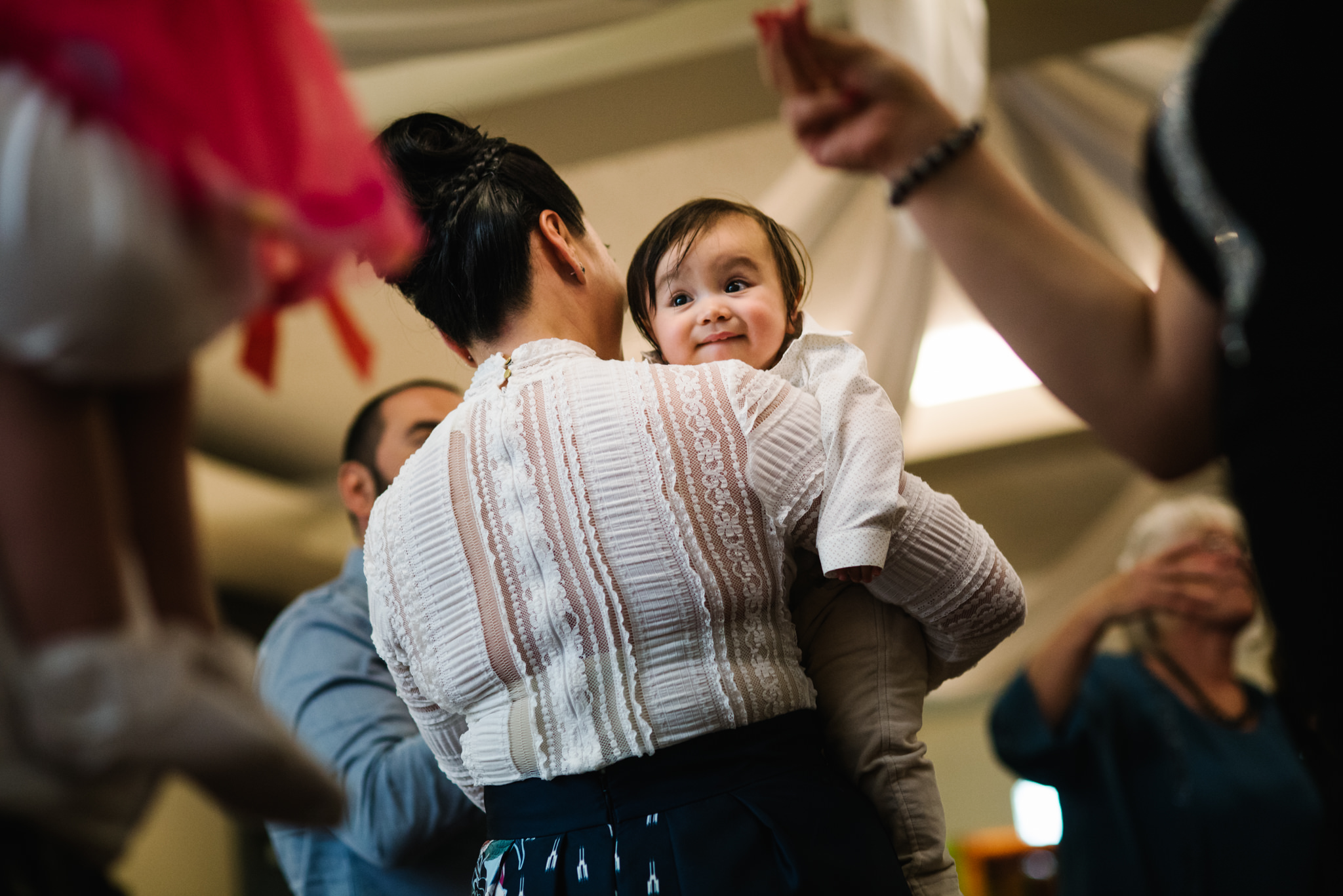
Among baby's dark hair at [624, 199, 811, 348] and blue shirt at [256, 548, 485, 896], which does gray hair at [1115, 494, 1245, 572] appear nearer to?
baby's dark hair at [624, 199, 811, 348]

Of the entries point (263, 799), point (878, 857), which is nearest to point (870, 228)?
point (878, 857)

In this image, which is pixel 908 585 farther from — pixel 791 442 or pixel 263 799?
pixel 263 799

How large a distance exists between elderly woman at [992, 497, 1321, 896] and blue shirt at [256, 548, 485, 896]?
1235 mm

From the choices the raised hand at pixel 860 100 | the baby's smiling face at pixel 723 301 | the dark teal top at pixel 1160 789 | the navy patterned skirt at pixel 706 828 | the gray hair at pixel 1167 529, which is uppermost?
the raised hand at pixel 860 100

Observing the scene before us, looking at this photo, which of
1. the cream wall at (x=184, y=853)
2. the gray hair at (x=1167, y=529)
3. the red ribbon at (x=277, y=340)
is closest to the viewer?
the red ribbon at (x=277, y=340)

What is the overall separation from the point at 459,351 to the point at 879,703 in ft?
2.02

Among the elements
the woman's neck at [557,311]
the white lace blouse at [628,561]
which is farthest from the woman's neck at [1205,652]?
the woman's neck at [557,311]

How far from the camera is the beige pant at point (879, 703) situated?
1.14m

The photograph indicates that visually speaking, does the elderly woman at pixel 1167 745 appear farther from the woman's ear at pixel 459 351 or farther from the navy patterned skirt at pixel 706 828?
the woman's ear at pixel 459 351

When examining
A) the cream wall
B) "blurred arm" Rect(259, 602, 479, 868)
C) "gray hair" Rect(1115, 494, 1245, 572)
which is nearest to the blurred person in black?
"blurred arm" Rect(259, 602, 479, 868)

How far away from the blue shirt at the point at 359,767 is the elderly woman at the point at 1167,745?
1235 mm

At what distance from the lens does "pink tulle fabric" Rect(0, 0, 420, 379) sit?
0.57 metres

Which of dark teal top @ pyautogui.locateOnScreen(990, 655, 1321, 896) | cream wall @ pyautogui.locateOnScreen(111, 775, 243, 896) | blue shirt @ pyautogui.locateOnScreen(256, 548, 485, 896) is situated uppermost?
blue shirt @ pyautogui.locateOnScreen(256, 548, 485, 896)

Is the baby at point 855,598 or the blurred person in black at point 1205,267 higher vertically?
the blurred person in black at point 1205,267
